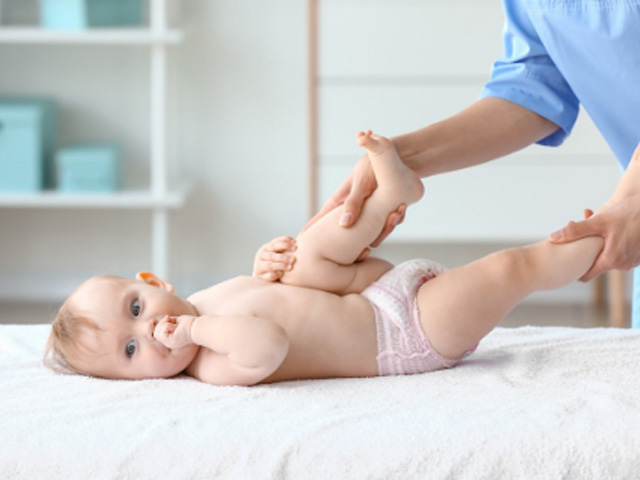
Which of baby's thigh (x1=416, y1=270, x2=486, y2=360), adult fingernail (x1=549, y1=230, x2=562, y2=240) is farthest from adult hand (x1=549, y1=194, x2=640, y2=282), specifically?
baby's thigh (x1=416, y1=270, x2=486, y2=360)

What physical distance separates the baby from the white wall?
7.22 feet

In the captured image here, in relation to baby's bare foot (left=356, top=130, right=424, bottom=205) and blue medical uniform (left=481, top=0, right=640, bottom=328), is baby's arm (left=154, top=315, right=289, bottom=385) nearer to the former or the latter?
baby's bare foot (left=356, top=130, right=424, bottom=205)

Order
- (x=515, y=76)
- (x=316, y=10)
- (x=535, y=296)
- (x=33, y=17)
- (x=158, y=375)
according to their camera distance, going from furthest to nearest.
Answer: (x=535, y=296)
(x=33, y=17)
(x=316, y=10)
(x=515, y=76)
(x=158, y=375)

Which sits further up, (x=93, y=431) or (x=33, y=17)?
(x=33, y=17)

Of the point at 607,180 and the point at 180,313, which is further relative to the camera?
the point at 607,180

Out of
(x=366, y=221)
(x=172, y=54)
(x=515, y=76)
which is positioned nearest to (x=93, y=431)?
(x=366, y=221)

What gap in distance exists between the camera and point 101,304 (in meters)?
1.38

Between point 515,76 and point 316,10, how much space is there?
1.63 m

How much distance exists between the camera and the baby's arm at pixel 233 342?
126cm

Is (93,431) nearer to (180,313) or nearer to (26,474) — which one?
(26,474)

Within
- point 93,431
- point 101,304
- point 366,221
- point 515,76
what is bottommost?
point 93,431

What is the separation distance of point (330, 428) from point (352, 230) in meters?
0.39

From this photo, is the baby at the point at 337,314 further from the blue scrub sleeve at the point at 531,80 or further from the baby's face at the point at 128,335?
the blue scrub sleeve at the point at 531,80

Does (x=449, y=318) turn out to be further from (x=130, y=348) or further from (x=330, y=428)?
(x=130, y=348)
